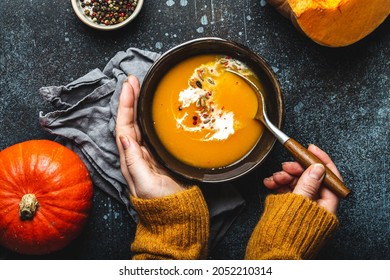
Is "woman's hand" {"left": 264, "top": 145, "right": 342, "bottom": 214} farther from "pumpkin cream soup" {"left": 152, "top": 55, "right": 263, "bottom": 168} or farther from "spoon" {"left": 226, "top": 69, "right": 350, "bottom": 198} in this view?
A: "pumpkin cream soup" {"left": 152, "top": 55, "right": 263, "bottom": 168}

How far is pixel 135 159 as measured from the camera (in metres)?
1.43

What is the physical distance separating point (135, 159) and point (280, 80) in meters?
0.50

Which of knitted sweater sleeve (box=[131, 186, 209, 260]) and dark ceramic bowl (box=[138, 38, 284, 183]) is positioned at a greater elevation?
dark ceramic bowl (box=[138, 38, 284, 183])

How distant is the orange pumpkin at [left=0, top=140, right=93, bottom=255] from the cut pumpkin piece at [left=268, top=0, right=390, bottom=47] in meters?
0.72

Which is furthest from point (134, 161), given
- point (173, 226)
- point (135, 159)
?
point (173, 226)

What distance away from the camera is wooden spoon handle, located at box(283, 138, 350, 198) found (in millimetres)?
1388

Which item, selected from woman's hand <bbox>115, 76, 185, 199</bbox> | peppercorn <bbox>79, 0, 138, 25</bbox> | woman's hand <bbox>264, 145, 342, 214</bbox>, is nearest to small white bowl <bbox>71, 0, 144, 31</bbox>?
peppercorn <bbox>79, 0, 138, 25</bbox>

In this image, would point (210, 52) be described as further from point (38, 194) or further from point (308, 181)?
point (38, 194)

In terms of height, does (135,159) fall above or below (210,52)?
below

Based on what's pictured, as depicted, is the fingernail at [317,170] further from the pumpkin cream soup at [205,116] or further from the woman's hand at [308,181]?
the pumpkin cream soup at [205,116]

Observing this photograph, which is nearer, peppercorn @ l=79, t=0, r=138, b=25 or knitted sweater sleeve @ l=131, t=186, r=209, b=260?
knitted sweater sleeve @ l=131, t=186, r=209, b=260

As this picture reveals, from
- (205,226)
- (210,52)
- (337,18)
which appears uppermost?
(337,18)

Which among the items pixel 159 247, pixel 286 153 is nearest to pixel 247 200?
pixel 286 153

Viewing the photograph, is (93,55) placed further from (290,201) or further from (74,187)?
(290,201)
